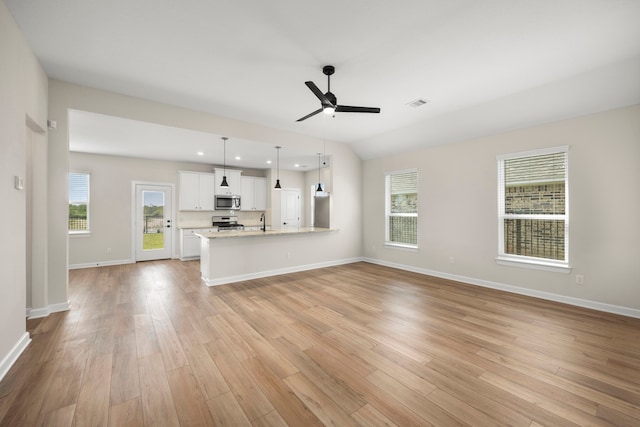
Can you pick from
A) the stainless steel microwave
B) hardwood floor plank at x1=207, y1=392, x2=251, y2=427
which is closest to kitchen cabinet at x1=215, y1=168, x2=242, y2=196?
the stainless steel microwave

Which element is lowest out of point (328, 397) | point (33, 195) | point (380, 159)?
point (328, 397)

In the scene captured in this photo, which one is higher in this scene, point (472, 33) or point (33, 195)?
point (472, 33)

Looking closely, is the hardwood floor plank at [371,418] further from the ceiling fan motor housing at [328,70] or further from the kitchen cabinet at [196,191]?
the kitchen cabinet at [196,191]

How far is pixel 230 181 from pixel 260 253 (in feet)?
11.5

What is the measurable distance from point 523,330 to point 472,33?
3060 mm

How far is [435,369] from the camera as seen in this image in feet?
7.15

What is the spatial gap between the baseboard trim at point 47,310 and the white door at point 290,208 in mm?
5818

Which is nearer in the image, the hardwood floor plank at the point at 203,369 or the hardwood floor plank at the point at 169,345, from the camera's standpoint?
the hardwood floor plank at the point at 203,369

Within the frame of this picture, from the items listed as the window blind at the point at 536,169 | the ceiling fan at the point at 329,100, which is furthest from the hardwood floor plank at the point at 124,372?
the window blind at the point at 536,169

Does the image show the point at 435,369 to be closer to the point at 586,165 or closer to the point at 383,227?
the point at 586,165

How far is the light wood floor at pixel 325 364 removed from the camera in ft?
5.61

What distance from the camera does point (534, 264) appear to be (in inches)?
160

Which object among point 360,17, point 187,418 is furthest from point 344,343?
point 360,17

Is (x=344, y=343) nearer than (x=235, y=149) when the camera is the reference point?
Yes
